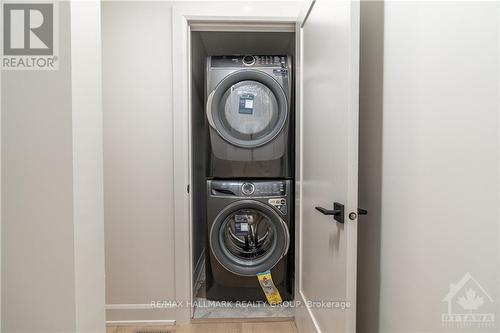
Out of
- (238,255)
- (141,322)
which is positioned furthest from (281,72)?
(141,322)

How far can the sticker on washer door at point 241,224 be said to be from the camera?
2.39 meters

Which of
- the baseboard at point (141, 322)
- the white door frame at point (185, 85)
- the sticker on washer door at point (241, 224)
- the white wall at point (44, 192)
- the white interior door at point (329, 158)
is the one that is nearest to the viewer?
the white wall at point (44, 192)

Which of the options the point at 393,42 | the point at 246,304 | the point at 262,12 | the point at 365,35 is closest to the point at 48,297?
the point at 393,42

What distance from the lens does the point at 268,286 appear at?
7.39 feet

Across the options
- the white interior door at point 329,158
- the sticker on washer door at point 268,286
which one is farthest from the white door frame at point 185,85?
the sticker on washer door at point 268,286

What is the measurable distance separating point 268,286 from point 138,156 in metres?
1.34

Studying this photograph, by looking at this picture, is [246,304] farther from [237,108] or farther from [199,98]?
[199,98]

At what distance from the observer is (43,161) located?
88 centimetres

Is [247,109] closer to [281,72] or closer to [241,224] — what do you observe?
[281,72]

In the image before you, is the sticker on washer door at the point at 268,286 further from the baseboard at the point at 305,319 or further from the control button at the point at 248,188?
the control button at the point at 248,188

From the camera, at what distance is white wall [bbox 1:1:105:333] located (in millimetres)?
874

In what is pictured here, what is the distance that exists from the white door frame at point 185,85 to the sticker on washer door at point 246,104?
0.50m

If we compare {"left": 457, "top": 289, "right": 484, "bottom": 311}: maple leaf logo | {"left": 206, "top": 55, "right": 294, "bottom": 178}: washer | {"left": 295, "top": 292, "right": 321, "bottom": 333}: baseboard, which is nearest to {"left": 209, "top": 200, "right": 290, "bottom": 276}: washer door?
{"left": 206, "top": 55, "right": 294, "bottom": 178}: washer

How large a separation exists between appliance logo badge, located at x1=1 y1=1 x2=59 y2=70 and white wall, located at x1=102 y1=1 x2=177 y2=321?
3.38ft
